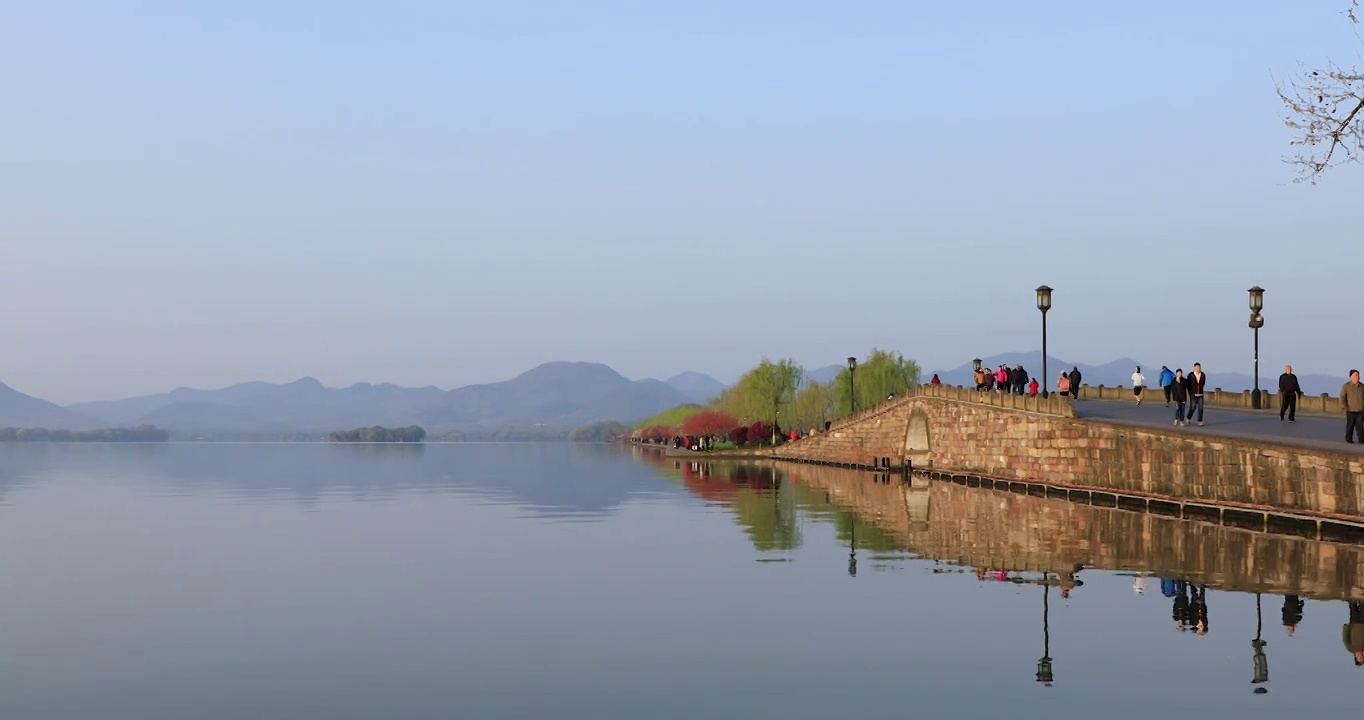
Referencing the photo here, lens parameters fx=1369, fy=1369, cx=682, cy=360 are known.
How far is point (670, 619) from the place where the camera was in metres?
18.6

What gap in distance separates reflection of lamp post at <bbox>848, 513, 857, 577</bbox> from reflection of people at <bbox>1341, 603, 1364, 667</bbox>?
8218 millimetres

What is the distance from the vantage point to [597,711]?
12.8 meters

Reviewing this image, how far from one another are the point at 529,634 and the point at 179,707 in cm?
501

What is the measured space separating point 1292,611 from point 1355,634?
1775 mm

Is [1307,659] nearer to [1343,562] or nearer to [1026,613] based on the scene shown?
[1026,613]

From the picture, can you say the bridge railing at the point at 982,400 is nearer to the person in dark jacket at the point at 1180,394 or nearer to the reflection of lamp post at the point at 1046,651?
the person in dark jacket at the point at 1180,394

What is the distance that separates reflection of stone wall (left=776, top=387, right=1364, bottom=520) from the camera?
2867 cm

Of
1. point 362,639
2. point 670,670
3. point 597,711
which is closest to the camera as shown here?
point 597,711

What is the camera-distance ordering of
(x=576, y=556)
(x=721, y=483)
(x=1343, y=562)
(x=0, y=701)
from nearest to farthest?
(x=0, y=701) < (x=1343, y=562) < (x=576, y=556) < (x=721, y=483)

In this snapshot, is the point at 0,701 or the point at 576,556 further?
the point at 576,556

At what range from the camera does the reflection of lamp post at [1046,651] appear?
13.9 meters

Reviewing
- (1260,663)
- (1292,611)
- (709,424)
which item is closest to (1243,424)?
(1292,611)

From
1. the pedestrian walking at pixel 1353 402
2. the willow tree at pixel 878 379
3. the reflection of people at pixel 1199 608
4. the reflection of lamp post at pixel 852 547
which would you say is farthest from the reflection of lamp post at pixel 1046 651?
the willow tree at pixel 878 379

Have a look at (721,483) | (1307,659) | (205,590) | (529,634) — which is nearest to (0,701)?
(529,634)
